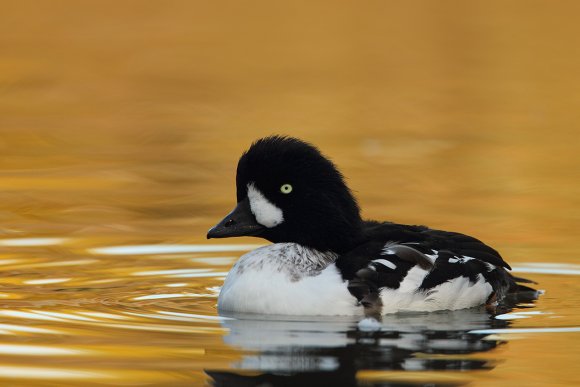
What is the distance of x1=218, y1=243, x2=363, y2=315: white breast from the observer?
9492 millimetres

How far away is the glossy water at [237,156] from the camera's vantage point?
8352 mm

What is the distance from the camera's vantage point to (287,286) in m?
9.61

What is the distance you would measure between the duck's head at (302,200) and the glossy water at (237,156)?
762mm

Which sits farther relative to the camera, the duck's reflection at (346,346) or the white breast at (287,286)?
the white breast at (287,286)

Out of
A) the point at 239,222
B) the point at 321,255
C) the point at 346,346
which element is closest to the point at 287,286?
the point at 321,255

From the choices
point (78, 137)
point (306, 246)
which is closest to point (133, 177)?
point (78, 137)

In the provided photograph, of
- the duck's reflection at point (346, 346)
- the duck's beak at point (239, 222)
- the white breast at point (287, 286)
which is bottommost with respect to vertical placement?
the duck's reflection at point (346, 346)

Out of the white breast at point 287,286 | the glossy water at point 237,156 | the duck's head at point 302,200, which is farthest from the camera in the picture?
the duck's head at point 302,200

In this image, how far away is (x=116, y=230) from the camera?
12.8 m

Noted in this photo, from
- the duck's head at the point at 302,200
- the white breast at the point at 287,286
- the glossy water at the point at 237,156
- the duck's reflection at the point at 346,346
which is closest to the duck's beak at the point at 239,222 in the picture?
the duck's head at the point at 302,200

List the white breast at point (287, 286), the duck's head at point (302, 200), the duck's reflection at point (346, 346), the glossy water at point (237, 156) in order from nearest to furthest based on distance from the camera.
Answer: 1. the duck's reflection at point (346, 346)
2. the glossy water at point (237, 156)
3. the white breast at point (287, 286)
4. the duck's head at point (302, 200)

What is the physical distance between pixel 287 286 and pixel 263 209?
0.72 meters

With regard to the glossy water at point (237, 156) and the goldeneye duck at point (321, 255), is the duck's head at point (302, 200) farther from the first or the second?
the glossy water at point (237, 156)

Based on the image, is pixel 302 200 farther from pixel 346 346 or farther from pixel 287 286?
pixel 346 346
